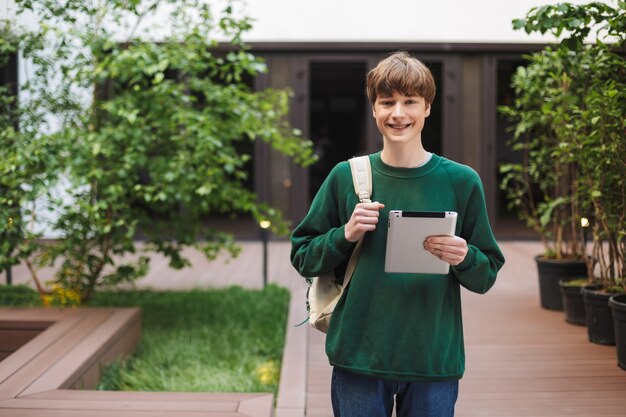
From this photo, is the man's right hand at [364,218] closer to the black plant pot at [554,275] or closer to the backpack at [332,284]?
the backpack at [332,284]

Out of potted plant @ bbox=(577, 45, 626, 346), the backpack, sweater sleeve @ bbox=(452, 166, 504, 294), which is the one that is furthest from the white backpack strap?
potted plant @ bbox=(577, 45, 626, 346)

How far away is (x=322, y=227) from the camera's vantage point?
2344mm

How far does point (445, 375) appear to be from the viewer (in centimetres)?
221

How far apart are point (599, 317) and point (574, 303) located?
72cm

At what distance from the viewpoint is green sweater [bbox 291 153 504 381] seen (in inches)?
86.4

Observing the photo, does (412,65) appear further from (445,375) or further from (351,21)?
(351,21)

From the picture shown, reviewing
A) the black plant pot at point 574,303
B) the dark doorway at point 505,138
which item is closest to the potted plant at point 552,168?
the black plant pot at point 574,303

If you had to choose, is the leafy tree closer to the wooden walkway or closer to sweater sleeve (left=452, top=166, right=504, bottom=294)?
the wooden walkway

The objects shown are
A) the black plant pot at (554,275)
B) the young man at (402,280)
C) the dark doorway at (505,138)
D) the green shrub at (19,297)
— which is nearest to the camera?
the young man at (402,280)

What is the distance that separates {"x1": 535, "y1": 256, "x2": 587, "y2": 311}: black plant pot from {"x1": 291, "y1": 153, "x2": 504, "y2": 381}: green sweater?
14.4ft

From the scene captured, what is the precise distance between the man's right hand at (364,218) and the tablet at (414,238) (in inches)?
1.8

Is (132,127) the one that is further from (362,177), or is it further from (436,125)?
(436,125)

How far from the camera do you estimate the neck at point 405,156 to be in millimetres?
2227

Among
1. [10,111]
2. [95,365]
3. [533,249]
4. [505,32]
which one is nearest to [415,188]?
[95,365]
